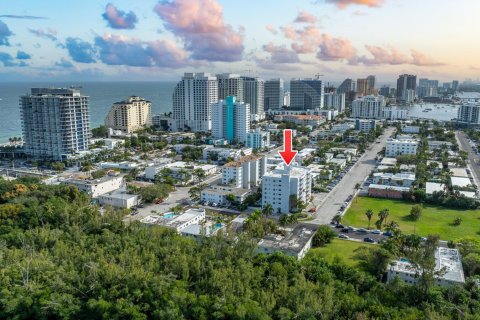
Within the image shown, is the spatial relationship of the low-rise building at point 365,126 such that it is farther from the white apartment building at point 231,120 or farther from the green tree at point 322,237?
the green tree at point 322,237

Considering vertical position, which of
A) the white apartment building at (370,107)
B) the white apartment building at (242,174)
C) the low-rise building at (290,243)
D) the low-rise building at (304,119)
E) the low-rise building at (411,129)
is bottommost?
the low-rise building at (290,243)

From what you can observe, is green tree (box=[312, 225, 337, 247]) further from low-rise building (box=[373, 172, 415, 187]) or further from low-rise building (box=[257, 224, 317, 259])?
low-rise building (box=[373, 172, 415, 187])

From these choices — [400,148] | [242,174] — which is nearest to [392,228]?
[242,174]

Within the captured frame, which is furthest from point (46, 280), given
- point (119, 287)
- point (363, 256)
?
point (363, 256)

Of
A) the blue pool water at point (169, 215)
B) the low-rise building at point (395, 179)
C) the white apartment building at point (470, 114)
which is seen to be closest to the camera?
the blue pool water at point (169, 215)

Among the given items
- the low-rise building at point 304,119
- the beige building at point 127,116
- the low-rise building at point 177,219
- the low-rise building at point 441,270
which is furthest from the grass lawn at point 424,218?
the low-rise building at point 304,119

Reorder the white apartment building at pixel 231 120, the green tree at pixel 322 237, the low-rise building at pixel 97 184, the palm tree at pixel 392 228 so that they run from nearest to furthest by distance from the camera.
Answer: the green tree at pixel 322 237 < the palm tree at pixel 392 228 < the low-rise building at pixel 97 184 < the white apartment building at pixel 231 120
